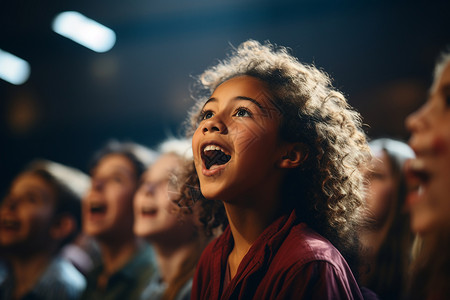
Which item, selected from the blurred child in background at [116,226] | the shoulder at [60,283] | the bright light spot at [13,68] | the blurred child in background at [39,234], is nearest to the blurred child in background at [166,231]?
the blurred child in background at [116,226]

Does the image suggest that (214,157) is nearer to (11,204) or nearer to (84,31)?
(11,204)

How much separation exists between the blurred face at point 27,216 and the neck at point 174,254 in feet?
2.70

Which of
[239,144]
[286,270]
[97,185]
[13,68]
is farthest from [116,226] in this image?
[13,68]

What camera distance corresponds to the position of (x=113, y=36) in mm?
2668

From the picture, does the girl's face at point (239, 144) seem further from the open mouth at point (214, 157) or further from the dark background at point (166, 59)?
the dark background at point (166, 59)

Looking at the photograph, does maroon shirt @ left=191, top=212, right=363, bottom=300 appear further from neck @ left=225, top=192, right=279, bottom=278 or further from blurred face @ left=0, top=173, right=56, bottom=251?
blurred face @ left=0, top=173, right=56, bottom=251

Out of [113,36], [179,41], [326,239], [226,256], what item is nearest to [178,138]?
[179,41]

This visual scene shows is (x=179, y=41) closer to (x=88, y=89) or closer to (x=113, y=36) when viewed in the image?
(x=113, y=36)

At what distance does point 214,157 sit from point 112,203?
1.18 meters

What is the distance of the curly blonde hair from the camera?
3.97 ft

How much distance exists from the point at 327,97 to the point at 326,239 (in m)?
0.43

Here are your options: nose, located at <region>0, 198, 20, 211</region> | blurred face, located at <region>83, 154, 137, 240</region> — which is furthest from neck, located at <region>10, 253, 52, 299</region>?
blurred face, located at <region>83, 154, 137, 240</region>

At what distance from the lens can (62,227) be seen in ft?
8.21

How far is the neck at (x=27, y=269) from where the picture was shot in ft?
7.85
